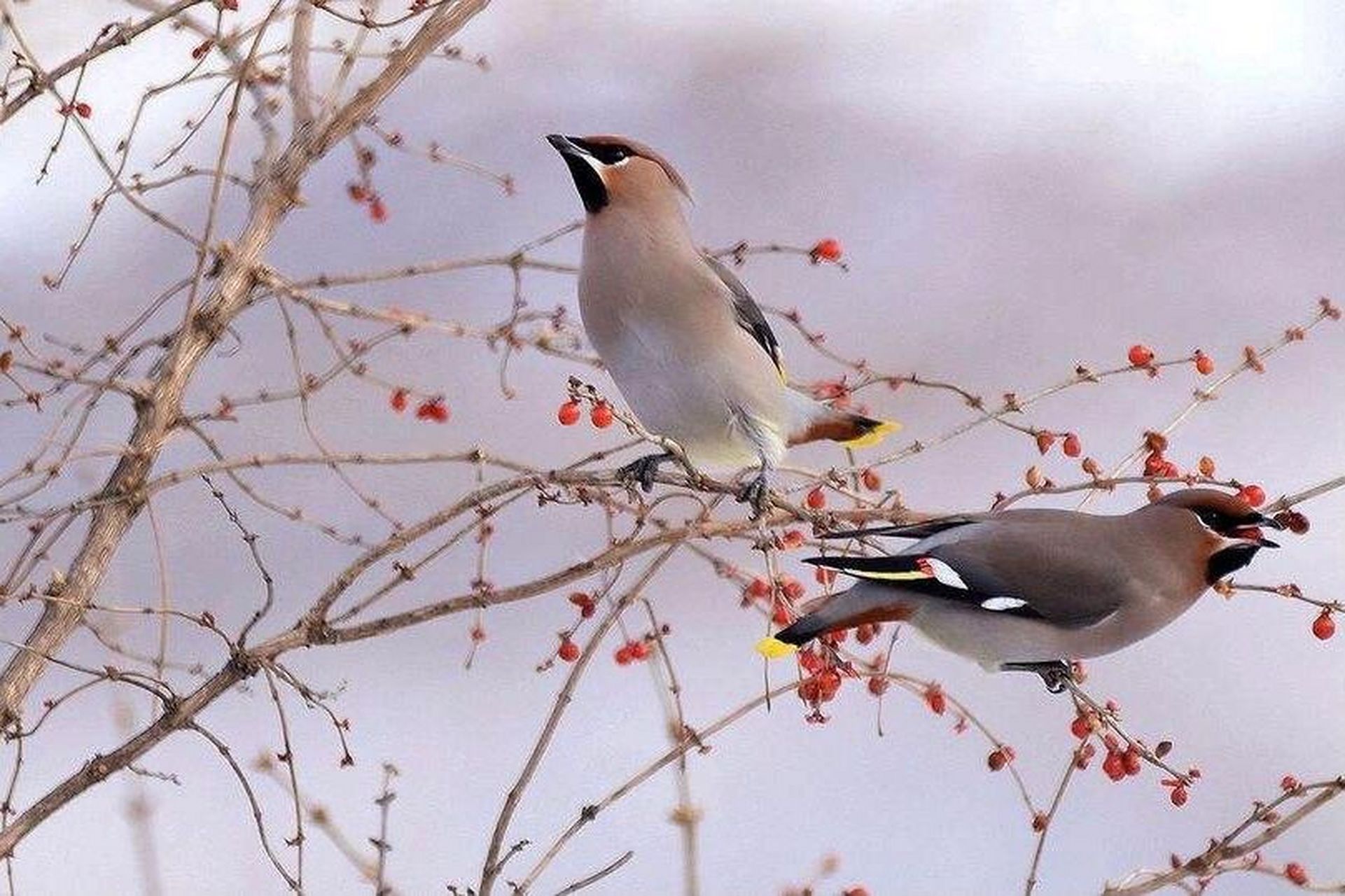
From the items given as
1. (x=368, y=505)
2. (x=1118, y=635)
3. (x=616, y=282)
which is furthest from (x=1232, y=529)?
(x=368, y=505)

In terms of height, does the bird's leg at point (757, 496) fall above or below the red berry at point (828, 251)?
below

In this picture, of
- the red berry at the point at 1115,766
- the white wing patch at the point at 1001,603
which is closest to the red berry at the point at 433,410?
the white wing patch at the point at 1001,603

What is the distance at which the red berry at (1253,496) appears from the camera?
5.27ft

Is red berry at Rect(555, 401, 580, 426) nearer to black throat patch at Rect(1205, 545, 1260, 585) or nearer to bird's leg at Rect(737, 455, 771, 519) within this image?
bird's leg at Rect(737, 455, 771, 519)

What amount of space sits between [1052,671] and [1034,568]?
11cm

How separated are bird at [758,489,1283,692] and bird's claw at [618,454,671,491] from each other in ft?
0.79

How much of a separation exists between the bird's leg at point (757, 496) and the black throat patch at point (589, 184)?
1.26 ft

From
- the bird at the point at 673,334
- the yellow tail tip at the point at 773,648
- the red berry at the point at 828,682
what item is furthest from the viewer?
the bird at the point at 673,334

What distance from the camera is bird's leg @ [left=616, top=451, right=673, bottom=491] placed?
5.60 ft

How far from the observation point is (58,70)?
160 cm

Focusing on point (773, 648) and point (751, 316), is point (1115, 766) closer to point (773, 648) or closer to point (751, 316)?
point (773, 648)

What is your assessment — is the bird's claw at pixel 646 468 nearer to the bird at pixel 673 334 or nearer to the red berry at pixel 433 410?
the bird at pixel 673 334

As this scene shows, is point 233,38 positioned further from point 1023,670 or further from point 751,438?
point 1023,670

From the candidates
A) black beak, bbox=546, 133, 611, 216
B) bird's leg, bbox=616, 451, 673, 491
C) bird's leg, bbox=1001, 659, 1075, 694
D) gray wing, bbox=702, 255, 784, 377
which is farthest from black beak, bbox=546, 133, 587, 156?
bird's leg, bbox=1001, 659, 1075, 694
